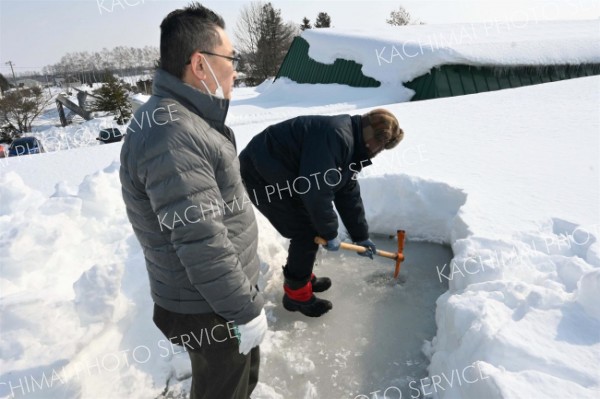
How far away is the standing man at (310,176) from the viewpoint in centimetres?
218

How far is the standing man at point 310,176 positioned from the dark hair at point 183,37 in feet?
3.48

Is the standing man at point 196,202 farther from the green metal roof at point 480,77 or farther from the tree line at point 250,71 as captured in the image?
the tree line at point 250,71

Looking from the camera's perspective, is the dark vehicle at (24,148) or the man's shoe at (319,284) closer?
the man's shoe at (319,284)

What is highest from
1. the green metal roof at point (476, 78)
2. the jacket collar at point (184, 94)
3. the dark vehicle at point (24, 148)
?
the jacket collar at point (184, 94)

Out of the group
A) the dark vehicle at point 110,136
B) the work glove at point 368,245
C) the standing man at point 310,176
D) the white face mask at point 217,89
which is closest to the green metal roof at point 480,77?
the work glove at point 368,245

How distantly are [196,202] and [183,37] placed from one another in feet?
1.65

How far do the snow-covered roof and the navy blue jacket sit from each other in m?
8.39

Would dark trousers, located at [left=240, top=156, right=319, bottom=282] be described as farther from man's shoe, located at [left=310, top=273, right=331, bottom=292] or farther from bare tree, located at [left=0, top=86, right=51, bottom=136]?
bare tree, located at [left=0, top=86, right=51, bottom=136]

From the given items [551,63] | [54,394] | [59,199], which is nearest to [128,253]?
[59,199]

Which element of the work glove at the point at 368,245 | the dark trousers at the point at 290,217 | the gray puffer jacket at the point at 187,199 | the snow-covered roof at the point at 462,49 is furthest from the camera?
the snow-covered roof at the point at 462,49

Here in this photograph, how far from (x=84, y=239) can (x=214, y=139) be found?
2173 millimetres

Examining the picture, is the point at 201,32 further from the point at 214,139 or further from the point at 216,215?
the point at 216,215

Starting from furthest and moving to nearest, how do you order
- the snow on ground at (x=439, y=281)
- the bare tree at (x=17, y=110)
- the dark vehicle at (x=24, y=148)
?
the bare tree at (x=17, y=110), the dark vehicle at (x=24, y=148), the snow on ground at (x=439, y=281)

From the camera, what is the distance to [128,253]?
2740 millimetres
